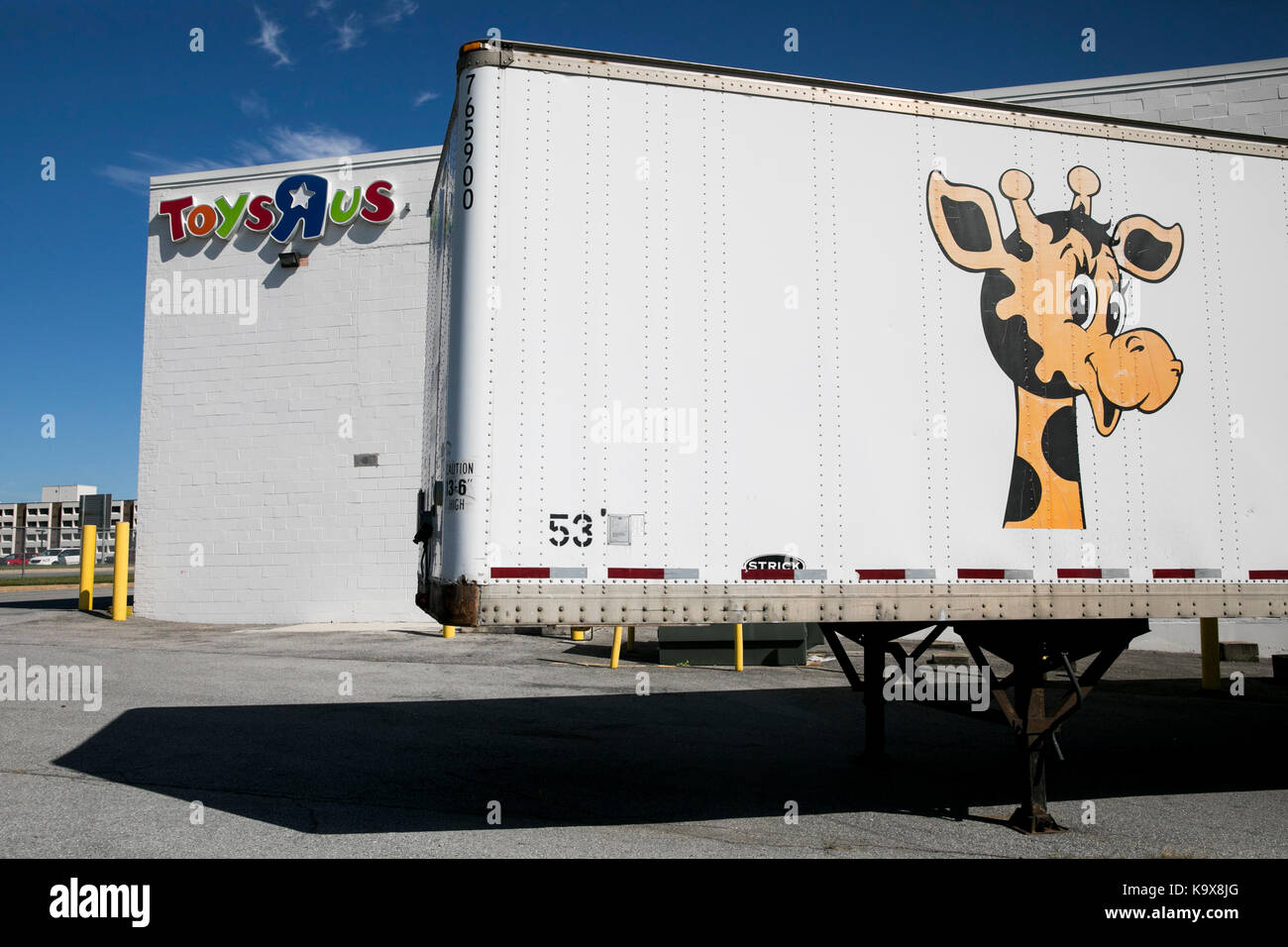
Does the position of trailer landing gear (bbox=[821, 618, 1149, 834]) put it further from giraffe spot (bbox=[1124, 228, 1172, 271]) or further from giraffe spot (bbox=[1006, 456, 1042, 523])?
giraffe spot (bbox=[1124, 228, 1172, 271])

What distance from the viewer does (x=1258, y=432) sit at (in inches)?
237

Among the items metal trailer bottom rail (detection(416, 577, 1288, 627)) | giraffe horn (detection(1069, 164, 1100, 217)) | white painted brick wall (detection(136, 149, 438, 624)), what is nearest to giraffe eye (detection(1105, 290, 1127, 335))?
giraffe horn (detection(1069, 164, 1100, 217))

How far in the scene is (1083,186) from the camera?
233 inches

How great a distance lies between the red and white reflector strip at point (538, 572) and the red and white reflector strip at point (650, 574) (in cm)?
18

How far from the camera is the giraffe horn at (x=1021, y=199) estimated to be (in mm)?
5758

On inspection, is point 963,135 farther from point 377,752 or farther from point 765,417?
point 377,752

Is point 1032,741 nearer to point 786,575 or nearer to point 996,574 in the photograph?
point 996,574


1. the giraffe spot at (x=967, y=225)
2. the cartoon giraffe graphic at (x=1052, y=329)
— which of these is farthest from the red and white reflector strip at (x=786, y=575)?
the giraffe spot at (x=967, y=225)

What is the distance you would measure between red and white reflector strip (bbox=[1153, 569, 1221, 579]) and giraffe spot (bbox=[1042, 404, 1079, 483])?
833 millimetres

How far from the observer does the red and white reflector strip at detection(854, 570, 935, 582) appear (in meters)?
5.29

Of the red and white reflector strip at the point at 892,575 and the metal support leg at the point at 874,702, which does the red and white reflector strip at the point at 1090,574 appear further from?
the metal support leg at the point at 874,702

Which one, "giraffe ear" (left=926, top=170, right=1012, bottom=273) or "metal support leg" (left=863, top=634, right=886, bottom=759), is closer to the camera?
"giraffe ear" (left=926, top=170, right=1012, bottom=273)
